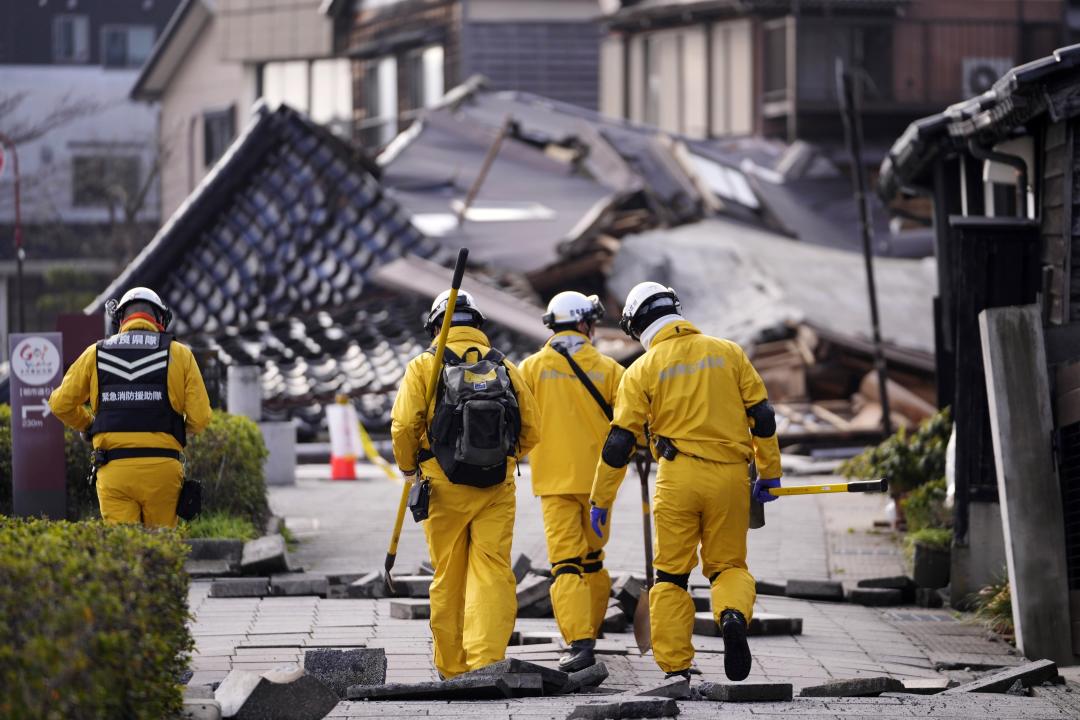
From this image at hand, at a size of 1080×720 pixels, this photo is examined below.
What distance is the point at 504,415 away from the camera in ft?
26.1

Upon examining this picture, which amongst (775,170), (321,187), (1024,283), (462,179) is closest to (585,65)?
(775,170)

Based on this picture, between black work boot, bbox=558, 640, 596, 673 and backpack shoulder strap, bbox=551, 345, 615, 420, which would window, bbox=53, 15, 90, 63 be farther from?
black work boot, bbox=558, 640, 596, 673

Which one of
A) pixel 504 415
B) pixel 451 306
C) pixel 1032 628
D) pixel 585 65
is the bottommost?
pixel 1032 628

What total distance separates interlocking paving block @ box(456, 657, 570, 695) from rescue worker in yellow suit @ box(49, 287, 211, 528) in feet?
6.96

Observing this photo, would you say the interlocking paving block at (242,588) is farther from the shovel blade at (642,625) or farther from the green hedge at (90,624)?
the green hedge at (90,624)

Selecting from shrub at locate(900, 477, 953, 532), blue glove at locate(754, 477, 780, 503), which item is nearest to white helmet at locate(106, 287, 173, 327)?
blue glove at locate(754, 477, 780, 503)

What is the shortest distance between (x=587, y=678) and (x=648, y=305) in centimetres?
181

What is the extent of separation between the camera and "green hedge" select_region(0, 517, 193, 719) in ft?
14.7

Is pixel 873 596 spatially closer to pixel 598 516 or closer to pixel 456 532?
pixel 598 516

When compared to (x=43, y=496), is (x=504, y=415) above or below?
above

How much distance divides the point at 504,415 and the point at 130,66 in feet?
143

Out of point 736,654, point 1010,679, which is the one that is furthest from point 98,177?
point 1010,679

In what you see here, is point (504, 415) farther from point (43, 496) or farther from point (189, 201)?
point (189, 201)

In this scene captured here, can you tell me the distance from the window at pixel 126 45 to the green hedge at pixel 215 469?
125 feet
